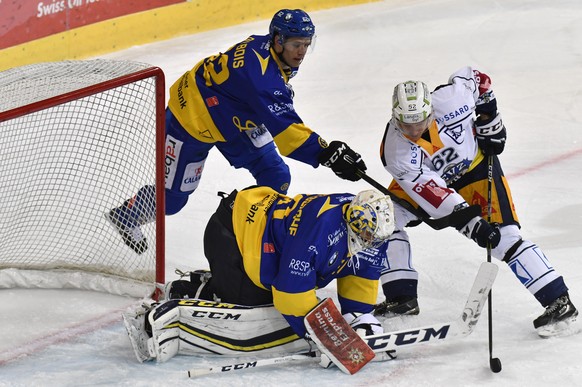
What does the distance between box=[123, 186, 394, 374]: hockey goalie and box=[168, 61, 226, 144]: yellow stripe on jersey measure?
64 centimetres

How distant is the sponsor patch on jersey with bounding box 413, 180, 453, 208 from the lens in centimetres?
387

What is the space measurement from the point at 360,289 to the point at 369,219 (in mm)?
399

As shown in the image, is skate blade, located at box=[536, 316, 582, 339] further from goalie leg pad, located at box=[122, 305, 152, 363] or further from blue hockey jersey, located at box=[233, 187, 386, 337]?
goalie leg pad, located at box=[122, 305, 152, 363]

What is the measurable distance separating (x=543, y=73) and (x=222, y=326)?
3.91m

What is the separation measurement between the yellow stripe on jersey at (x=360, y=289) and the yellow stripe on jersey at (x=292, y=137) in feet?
2.27

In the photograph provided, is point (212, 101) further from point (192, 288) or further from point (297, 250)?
point (297, 250)

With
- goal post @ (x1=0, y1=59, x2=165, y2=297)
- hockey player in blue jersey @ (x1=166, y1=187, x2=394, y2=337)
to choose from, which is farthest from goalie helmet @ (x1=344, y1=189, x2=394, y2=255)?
goal post @ (x1=0, y1=59, x2=165, y2=297)

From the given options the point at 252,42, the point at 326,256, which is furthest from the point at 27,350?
the point at 252,42

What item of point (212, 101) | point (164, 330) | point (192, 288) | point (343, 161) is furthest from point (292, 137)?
point (164, 330)

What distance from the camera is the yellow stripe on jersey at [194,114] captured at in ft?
14.8

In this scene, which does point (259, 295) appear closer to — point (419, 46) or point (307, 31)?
point (307, 31)

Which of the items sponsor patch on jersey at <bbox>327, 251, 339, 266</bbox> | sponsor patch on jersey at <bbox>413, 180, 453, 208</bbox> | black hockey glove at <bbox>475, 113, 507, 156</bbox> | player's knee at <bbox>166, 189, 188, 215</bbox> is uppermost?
black hockey glove at <bbox>475, 113, 507, 156</bbox>

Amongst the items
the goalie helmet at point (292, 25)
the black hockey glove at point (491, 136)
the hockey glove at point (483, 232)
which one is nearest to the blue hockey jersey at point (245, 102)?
the goalie helmet at point (292, 25)

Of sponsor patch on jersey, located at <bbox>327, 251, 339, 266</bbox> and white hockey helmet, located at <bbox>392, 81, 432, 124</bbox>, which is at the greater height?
white hockey helmet, located at <bbox>392, 81, 432, 124</bbox>
